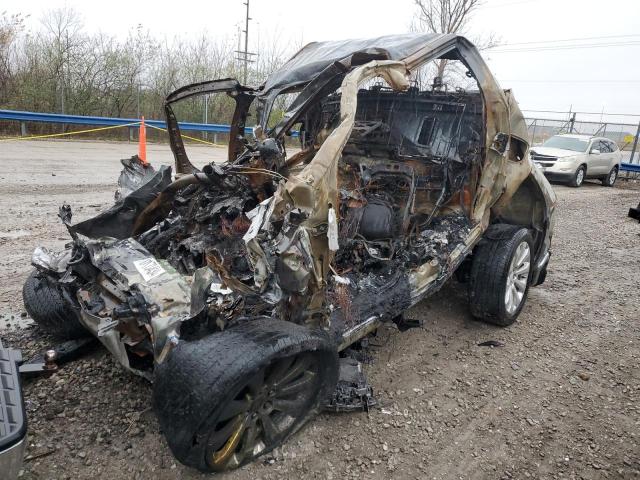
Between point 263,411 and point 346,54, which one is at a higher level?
point 346,54

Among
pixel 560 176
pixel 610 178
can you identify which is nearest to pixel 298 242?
pixel 560 176

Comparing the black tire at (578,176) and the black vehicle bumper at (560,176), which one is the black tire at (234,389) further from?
the black tire at (578,176)

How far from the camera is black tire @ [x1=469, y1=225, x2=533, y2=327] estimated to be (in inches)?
157

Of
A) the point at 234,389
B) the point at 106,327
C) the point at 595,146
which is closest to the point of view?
the point at 234,389

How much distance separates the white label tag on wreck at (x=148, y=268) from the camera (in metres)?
2.50

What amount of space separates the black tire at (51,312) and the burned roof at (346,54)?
215 centimetres

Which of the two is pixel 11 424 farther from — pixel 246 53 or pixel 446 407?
pixel 246 53

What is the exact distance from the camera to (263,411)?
242cm

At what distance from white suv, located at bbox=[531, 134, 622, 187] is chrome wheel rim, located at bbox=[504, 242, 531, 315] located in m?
10.1

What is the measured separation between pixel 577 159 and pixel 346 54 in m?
12.5

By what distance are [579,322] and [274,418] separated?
3.28 meters

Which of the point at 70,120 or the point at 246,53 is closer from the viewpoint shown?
the point at 70,120

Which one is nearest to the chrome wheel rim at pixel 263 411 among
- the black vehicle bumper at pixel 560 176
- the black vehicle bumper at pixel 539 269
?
the black vehicle bumper at pixel 539 269

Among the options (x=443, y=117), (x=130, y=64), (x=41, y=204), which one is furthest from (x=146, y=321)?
(x=130, y=64)
